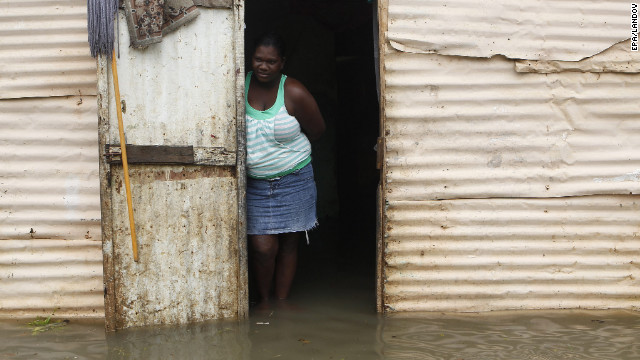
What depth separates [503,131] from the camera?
441 centimetres

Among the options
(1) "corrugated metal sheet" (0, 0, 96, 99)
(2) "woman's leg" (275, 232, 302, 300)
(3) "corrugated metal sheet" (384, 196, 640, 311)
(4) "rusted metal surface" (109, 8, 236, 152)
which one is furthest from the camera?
(2) "woman's leg" (275, 232, 302, 300)

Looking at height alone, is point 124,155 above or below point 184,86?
below

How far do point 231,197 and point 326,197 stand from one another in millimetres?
3816

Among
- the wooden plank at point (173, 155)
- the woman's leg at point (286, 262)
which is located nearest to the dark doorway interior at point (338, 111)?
the woman's leg at point (286, 262)

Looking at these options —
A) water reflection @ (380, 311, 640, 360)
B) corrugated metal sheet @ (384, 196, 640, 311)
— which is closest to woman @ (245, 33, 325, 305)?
corrugated metal sheet @ (384, 196, 640, 311)

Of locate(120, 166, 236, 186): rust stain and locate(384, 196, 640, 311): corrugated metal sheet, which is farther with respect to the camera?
locate(384, 196, 640, 311): corrugated metal sheet

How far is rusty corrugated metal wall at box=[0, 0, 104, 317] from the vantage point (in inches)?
167

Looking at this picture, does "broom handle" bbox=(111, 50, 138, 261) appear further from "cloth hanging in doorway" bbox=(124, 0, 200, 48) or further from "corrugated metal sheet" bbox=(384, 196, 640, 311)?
"corrugated metal sheet" bbox=(384, 196, 640, 311)

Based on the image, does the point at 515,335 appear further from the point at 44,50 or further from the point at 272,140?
the point at 44,50

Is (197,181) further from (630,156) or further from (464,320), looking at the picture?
(630,156)

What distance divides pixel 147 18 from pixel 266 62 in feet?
2.58

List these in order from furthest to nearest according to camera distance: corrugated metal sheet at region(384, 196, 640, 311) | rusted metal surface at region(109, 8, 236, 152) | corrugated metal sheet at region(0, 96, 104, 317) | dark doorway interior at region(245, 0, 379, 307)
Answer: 1. dark doorway interior at region(245, 0, 379, 307)
2. corrugated metal sheet at region(384, 196, 640, 311)
3. corrugated metal sheet at region(0, 96, 104, 317)
4. rusted metal surface at region(109, 8, 236, 152)

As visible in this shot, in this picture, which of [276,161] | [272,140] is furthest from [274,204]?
[272,140]

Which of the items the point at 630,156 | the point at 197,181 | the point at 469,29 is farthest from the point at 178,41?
the point at 630,156
